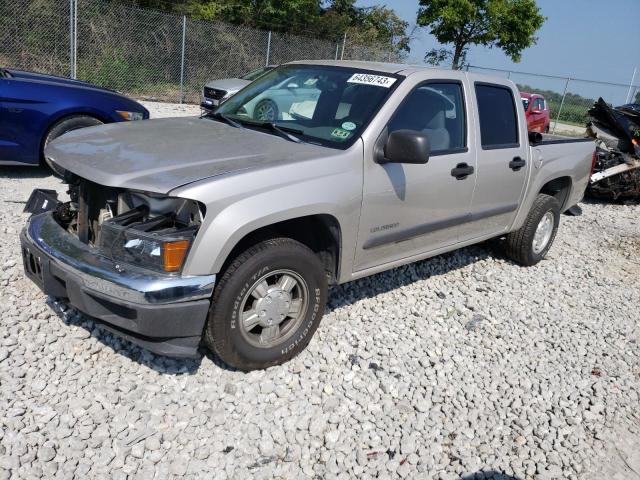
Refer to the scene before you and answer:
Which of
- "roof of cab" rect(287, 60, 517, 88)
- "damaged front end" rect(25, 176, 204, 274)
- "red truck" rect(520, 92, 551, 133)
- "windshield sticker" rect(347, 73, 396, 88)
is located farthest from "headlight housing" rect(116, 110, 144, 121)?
"red truck" rect(520, 92, 551, 133)

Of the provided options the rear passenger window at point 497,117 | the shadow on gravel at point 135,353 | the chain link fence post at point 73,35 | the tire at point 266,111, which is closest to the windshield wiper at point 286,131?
the tire at point 266,111

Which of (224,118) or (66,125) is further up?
(224,118)

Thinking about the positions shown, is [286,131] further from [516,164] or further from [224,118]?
[516,164]

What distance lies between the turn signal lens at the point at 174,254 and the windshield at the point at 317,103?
122cm

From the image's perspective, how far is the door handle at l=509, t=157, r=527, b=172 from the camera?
4719 millimetres

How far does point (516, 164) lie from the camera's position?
4.77 m

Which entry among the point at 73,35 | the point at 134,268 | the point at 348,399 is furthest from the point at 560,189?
the point at 73,35

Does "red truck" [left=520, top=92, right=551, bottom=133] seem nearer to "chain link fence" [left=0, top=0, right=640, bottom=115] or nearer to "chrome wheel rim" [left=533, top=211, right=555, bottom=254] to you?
"chain link fence" [left=0, top=0, right=640, bottom=115]

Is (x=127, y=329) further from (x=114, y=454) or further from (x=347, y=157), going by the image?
(x=347, y=157)

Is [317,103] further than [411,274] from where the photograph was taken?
No

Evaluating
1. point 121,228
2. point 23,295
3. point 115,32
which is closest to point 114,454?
point 121,228

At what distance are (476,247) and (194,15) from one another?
17705 mm

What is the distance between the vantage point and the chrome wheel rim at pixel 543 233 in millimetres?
5723

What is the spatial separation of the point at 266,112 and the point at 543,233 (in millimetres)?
3335
